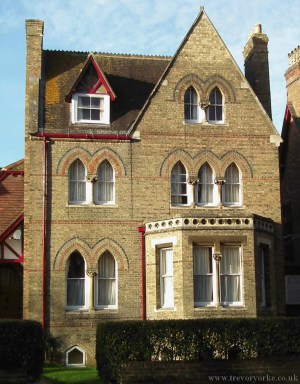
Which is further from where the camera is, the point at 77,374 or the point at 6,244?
the point at 6,244

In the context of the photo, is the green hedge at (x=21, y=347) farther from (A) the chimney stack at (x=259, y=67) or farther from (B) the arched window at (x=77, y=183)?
(A) the chimney stack at (x=259, y=67)

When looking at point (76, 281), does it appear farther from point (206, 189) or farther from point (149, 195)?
point (206, 189)

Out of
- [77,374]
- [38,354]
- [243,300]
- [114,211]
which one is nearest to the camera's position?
[38,354]

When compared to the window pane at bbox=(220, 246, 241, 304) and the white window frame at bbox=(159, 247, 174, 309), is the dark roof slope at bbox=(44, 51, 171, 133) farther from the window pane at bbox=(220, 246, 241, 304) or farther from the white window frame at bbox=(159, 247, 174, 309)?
the window pane at bbox=(220, 246, 241, 304)

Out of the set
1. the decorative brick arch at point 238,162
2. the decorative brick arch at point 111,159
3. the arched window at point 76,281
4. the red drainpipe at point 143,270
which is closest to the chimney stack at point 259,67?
the decorative brick arch at point 238,162

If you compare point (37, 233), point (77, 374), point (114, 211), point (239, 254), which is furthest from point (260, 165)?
point (77, 374)

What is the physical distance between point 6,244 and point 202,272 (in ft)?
26.2

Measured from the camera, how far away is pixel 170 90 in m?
28.4

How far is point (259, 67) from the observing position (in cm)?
3148

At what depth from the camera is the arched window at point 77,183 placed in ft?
90.0

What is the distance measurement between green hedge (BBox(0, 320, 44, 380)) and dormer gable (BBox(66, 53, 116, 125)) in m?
10.1

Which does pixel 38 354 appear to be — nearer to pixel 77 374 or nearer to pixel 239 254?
pixel 77 374

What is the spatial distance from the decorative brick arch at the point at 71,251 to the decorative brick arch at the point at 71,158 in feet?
8.80

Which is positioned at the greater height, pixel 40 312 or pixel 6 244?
pixel 6 244
